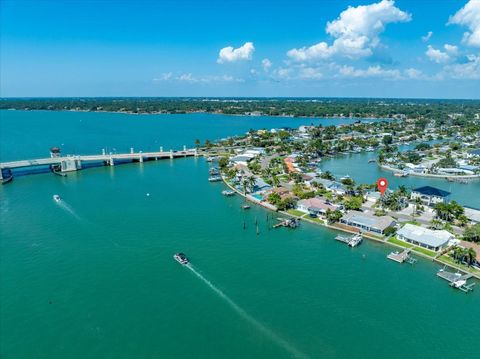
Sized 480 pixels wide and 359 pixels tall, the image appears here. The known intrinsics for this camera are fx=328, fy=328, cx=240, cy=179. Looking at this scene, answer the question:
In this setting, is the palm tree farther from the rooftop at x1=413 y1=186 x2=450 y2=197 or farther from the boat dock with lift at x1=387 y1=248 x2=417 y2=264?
the rooftop at x1=413 y1=186 x2=450 y2=197

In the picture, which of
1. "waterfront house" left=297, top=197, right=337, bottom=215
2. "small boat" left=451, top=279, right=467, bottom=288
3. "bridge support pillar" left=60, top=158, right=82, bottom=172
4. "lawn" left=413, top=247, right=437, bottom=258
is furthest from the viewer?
"bridge support pillar" left=60, top=158, right=82, bottom=172

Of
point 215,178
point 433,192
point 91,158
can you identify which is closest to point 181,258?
point 215,178

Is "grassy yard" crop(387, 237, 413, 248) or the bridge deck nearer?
"grassy yard" crop(387, 237, 413, 248)

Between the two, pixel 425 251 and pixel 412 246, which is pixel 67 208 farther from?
pixel 425 251

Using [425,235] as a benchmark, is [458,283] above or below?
below

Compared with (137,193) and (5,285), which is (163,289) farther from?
(137,193)

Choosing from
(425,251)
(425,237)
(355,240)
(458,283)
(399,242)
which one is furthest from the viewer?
(355,240)

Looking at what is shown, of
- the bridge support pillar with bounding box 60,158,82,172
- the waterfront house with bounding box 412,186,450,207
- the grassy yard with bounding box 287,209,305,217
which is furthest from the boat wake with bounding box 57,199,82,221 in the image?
the waterfront house with bounding box 412,186,450,207
